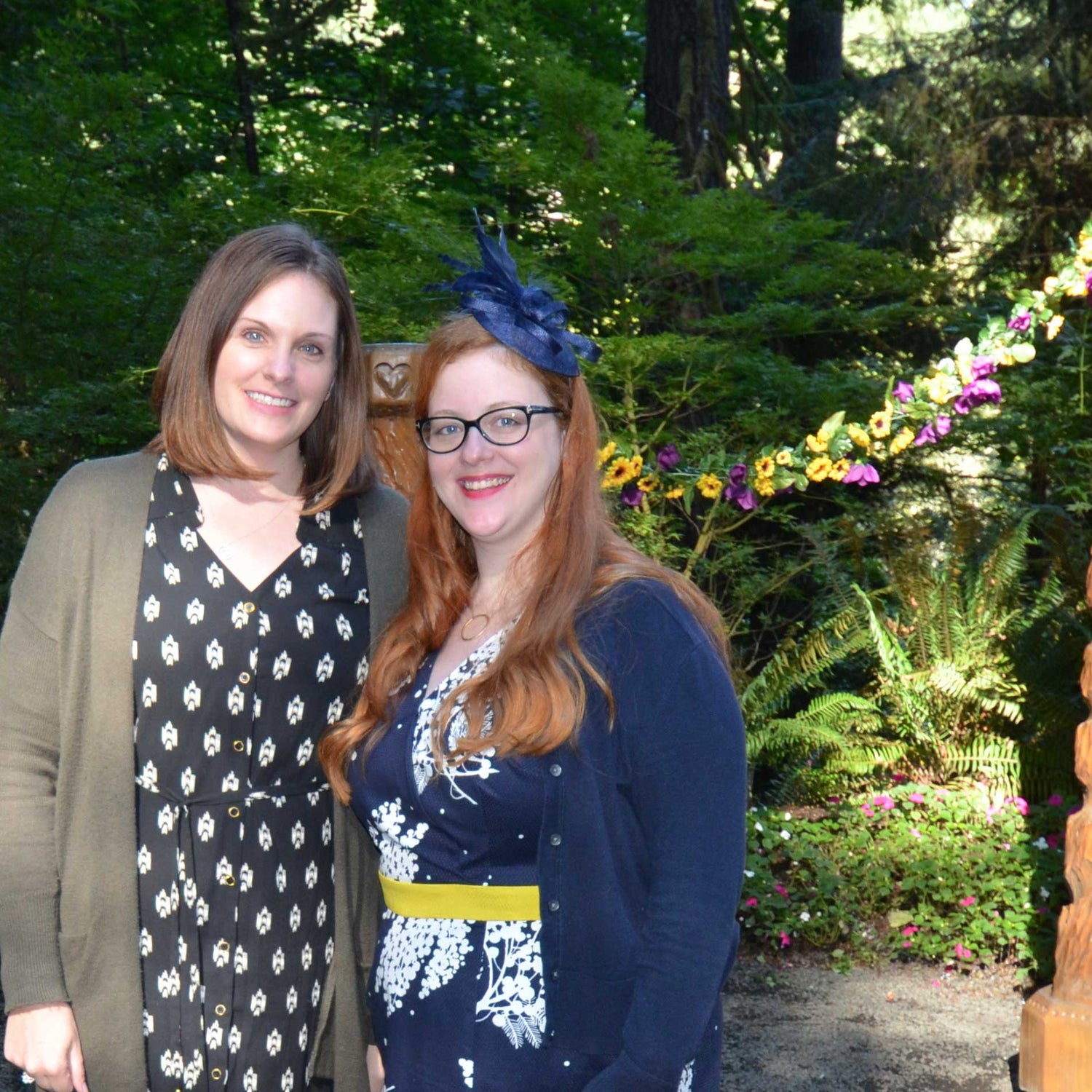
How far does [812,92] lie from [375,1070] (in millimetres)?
8985

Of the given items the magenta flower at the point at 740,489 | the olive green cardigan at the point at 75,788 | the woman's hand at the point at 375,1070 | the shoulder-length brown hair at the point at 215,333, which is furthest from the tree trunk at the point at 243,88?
the woman's hand at the point at 375,1070

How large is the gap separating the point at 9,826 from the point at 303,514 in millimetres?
671

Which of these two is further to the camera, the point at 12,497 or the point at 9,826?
the point at 12,497

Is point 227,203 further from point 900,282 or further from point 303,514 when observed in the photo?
point 303,514

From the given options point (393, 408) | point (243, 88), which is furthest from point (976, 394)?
point (243, 88)

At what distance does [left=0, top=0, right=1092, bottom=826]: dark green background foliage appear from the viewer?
5.60 meters

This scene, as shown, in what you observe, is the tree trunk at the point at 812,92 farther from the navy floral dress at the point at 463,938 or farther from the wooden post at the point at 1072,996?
the navy floral dress at the point at 463,938

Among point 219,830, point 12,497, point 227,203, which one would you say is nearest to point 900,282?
point 227,203

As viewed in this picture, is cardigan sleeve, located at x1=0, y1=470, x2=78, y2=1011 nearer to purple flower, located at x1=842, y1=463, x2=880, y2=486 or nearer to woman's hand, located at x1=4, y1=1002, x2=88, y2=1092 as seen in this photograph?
woman's hand, located at x1=4, y1=1002, x2=88, y2=1092

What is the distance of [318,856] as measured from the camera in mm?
2148

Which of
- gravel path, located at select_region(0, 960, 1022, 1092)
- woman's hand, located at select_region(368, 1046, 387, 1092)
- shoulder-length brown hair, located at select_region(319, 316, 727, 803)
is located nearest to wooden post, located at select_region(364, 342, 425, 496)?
shoulder-length brown hair, located at select_region(319, 316, 727, 803)

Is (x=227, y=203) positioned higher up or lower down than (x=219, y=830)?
higher up

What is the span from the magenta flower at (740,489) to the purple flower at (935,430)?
29.5 inches

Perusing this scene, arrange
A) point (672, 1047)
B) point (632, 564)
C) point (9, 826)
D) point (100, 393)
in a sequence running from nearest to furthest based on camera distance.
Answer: point (672, 1047), point (632, 564), point (9, 826), point (100, 393)
